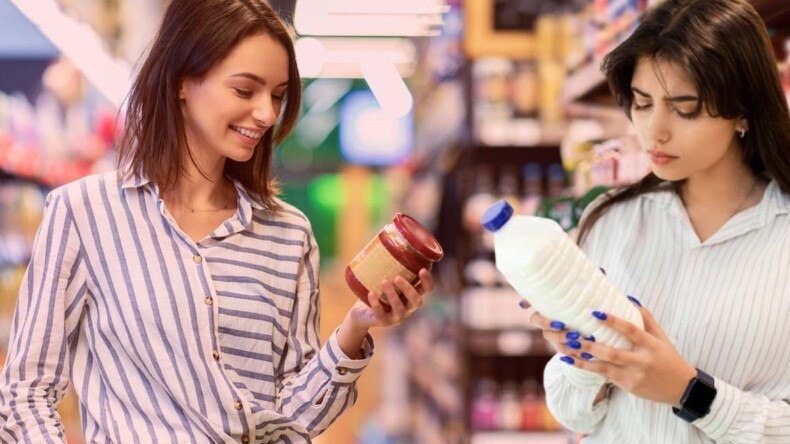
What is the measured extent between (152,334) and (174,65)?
48 centimetres

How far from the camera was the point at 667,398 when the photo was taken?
1650 millimetres

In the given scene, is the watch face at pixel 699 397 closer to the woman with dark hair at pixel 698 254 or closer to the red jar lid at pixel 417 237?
the woman with dark hair at pixel 698 254

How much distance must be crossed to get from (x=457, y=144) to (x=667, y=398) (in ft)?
13.9

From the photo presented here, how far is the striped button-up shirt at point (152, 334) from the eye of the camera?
1.72 meters

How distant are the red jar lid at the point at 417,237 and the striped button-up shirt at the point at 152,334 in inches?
9.8

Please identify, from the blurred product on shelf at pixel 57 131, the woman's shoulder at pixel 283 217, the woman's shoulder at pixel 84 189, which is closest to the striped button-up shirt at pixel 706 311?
the woman's shoulder at pixel 283 217

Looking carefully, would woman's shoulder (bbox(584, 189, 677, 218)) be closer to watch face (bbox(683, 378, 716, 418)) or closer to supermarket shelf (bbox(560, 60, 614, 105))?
watch face (bbox(683, 378, 716, 418))

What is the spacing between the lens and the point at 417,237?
70.1 inches

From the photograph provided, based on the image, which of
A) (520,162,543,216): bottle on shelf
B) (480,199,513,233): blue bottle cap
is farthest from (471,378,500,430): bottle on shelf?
(480,199,513,233): blue bottle cap

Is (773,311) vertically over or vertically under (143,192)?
under

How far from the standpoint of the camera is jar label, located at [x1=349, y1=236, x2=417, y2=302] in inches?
70.4

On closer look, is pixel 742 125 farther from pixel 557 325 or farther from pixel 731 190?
pixel 557 325

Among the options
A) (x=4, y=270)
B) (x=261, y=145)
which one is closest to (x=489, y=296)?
(x=4, y=270)

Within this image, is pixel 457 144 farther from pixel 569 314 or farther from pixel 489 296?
pixel 569 314
